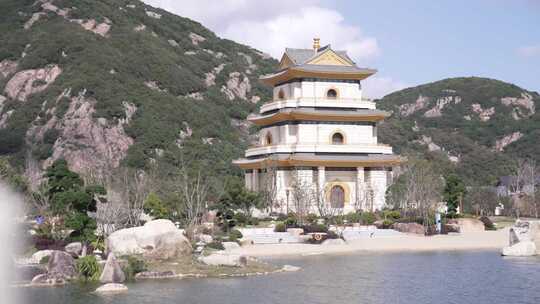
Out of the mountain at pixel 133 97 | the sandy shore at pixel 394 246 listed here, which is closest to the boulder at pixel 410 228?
the sandy shore at pixel 394 246

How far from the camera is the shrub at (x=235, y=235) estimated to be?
46362 mm

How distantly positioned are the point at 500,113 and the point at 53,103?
3841 inches

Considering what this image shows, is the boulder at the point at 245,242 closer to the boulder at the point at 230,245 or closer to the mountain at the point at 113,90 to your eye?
the boulder at the point at 230,245

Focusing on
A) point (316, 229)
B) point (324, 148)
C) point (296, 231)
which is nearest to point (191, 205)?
point (296, 231)

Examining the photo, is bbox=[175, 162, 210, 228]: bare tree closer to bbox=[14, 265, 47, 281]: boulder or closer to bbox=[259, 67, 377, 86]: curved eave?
bbox=[14, 265, 47, 281]: boulder

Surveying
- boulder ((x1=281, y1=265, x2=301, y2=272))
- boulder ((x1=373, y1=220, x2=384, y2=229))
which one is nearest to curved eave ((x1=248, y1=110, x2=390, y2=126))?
boulder ((x1=373, y1=220, x2=384, y2=229))

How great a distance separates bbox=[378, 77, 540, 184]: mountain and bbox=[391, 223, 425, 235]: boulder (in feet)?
135

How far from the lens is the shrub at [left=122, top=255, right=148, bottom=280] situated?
3291 centimetres

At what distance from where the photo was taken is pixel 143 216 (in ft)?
182

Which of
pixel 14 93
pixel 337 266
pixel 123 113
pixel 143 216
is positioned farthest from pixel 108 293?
pixel 14 93

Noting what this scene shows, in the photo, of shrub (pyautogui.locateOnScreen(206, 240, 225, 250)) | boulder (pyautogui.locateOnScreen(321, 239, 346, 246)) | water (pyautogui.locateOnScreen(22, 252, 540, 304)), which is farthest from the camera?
boulder (pyautogui.locateOnScreen(321, 239, 346, 246))

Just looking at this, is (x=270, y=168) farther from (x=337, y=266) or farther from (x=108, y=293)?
(x=108, y=293)

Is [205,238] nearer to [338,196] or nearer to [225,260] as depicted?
[225,260]

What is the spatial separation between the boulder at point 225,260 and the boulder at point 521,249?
538 inches
